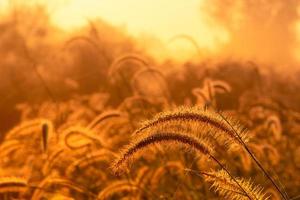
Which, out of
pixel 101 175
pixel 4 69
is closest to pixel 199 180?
pixel 101 175

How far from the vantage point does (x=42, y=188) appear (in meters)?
3.64

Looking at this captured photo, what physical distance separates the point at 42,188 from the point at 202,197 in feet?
4.19

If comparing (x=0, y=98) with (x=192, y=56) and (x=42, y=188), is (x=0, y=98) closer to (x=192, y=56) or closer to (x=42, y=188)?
(x=192, y=56)

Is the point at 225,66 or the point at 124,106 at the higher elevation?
the point at 225,66

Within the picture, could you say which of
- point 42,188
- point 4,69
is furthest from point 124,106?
point 4,69

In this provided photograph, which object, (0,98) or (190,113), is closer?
(190,113)

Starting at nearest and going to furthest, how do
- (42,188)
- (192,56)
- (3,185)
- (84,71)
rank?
(3,185)
(42,188)
(192,56)
(84,71)

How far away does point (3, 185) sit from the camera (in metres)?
3.36

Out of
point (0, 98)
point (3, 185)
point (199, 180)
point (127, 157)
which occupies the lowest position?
point (127, 157)

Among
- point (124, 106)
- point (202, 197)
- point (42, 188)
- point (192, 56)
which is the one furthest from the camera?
point (192, 56)

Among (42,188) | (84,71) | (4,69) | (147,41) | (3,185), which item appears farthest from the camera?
(84,71)

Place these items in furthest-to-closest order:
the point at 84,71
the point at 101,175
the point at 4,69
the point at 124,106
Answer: the point at 84,71, the point at 4,69, the point at 124,106, the point at 101,175

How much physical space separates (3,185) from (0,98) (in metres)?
7.77

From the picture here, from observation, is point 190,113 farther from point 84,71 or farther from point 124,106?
point 84,71
